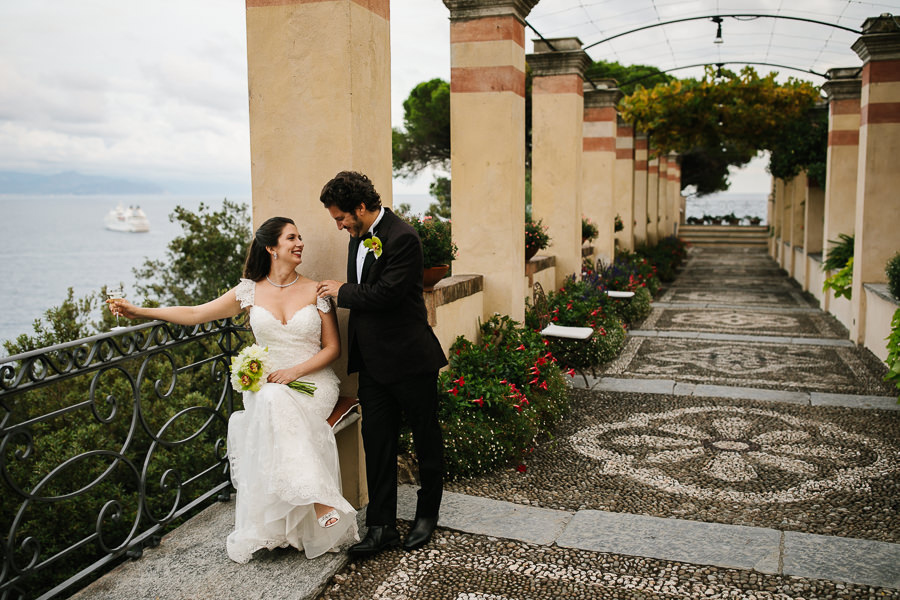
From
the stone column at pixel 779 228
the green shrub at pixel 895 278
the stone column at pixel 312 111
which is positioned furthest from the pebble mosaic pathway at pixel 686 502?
the stone column at pixel 779 228

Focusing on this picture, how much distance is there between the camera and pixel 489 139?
7.09 meters

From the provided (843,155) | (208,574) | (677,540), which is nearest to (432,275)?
(677,540)

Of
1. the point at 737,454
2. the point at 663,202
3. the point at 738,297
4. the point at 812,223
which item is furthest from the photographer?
the point at 663,202

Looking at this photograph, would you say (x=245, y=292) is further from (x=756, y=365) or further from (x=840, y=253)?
(x=840, y=253)

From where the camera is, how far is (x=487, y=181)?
23.4 feet

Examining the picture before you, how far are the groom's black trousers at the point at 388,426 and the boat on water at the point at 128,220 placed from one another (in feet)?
281

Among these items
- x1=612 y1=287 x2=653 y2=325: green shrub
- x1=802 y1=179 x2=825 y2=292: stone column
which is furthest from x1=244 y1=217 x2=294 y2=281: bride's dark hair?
x1=802 y1=179 x2=825 y2=292: stone column

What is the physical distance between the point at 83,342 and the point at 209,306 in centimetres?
74

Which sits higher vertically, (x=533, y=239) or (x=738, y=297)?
(x=533, y=239)

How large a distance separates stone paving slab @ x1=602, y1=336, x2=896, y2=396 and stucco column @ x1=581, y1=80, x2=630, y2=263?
365 cm

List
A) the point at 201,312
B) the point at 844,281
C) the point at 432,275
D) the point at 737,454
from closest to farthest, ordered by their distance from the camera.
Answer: the point at 201,312 < the point at 737,454 < the point at 432,275 < the point at 844,281

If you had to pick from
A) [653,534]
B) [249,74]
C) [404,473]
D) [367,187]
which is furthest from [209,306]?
[653,534]

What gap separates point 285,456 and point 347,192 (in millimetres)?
1227

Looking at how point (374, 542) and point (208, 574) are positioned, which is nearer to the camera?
point (208, 574)
